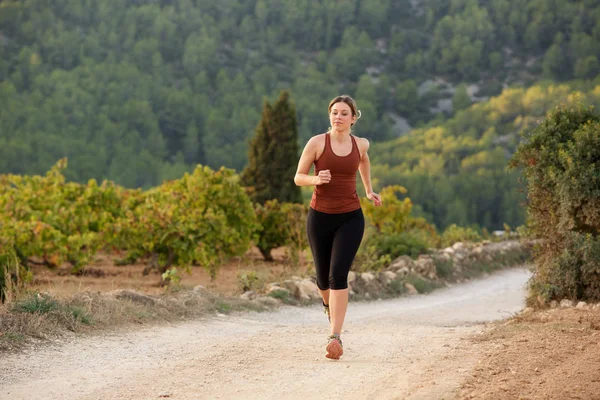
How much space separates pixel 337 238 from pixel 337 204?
0.92 ft

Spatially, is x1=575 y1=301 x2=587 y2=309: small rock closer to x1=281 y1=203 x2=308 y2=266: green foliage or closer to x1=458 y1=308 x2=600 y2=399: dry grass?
x1=458 y1=308 x2=600 y2=399: dry grass

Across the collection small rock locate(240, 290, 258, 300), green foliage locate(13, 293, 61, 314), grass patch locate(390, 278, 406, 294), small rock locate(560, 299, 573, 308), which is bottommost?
grass patch locate(390, 278, 406, 294)

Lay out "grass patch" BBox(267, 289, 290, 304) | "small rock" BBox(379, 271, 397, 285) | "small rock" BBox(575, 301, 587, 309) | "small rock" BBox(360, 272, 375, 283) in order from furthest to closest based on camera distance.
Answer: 1. "small rock" BBox(379, 271, 397, 285)
2. "small rock" BBox(360, 272, 375, 283)
3. "grass patch" BBox(267, 289, 290, 304)
4. "small rock" BBox(575, 301, 587, 309)

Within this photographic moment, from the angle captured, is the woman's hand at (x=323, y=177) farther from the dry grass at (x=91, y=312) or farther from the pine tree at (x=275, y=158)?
the pine tree at (x=275, y=158)

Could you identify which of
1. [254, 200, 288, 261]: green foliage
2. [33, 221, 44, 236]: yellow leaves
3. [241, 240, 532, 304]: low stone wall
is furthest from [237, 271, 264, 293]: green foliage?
[254, 200, 288, 261]: green foliage

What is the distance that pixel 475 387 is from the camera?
5246mm

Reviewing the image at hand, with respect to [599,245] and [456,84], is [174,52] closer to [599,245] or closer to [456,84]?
[456,84]

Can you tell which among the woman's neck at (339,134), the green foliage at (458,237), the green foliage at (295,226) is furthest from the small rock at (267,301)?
the green foliage at (458,237)

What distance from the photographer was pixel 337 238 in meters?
6.70

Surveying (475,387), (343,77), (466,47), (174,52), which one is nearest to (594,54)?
(466,47)

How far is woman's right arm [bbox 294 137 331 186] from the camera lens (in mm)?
6414

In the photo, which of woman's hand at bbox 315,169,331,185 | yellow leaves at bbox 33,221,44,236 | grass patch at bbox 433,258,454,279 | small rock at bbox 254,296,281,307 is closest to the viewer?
woman's hand at bbox 315,169,331,185

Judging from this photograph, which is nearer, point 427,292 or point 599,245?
point 599,245

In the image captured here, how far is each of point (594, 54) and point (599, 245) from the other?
103073mm
